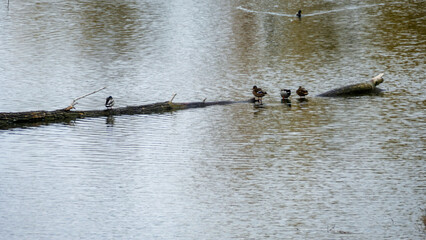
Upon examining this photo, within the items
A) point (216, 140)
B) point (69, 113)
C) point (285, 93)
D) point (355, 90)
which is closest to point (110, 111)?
point (69, 113)

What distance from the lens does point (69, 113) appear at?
28297mm

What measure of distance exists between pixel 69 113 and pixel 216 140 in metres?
6.18

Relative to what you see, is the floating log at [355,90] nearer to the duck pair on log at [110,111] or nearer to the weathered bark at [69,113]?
the duck pair on log at [110,111]

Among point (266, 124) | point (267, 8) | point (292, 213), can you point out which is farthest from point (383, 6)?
point (292, 213)

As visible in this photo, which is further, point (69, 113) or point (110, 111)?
point (110, 111)

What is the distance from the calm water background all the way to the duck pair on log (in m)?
0.42

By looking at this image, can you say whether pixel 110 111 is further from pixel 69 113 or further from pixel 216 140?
pixel 216 140

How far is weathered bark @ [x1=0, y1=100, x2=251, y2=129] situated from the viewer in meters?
27.3

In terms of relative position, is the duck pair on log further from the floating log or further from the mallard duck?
the mallard duck

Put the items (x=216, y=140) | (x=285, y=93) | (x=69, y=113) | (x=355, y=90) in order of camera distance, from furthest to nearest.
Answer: (x=355, y=90) < (x=285, y=93) < (x=69, y=113) < (x=216, y=140)

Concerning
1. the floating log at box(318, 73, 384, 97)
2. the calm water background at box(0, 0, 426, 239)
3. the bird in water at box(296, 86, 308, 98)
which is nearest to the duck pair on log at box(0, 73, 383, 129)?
the floating log at box(318, 73, 384, 97)

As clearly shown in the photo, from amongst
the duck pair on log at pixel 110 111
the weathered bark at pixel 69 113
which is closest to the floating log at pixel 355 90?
the duck pair on log at pixel 110 111

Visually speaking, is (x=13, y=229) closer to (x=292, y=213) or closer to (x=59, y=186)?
(x=59, y=186)

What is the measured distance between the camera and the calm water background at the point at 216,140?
17406 mm
